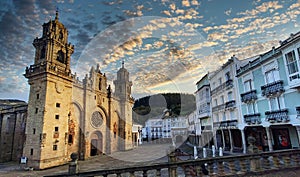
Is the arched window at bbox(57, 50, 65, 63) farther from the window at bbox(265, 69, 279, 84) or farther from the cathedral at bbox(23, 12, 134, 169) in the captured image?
the window at bbox(265, 69, 279, 84)

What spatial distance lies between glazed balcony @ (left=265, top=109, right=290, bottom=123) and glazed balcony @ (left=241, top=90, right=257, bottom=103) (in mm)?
2153

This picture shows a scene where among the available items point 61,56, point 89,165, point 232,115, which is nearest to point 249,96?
point 232,115

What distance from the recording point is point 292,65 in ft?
43.6

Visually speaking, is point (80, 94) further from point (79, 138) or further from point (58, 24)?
point (58, 24)

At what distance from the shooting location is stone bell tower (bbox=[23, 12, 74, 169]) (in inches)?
751

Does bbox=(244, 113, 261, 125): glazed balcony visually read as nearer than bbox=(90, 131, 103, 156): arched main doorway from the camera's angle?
Yes

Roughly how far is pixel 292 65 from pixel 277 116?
4.50m

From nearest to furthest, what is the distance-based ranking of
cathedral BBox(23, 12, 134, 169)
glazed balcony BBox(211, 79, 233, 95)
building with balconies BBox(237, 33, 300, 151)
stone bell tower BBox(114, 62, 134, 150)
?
building with balconies BBox(237, 33, 300, 151) → cathedral BBox(23, 12, 134, 169) → glazed balcony BBox(211, 79, 233, 95) → stone bell tower BBox(114, 62, 134, 150)

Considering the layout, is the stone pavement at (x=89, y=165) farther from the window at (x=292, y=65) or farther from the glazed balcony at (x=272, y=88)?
the window at (x=292, y=65)

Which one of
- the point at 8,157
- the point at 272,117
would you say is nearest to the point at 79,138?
the point at 8,157

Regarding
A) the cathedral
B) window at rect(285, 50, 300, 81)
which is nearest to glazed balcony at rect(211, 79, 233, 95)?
window at rect(285, 50, 300, 81)

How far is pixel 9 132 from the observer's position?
2575cm

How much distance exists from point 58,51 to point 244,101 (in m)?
24.0

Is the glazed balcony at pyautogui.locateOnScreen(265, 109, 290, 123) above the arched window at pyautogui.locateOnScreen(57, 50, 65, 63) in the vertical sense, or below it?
below
